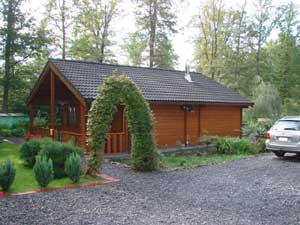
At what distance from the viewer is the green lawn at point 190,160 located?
1112 cm

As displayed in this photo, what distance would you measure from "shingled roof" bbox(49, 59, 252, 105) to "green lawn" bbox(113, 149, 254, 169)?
2.79 meters

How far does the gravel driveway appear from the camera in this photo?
5580mm

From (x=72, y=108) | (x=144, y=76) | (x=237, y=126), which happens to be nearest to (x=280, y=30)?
(x=237, y=126)

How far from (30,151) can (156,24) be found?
2207 cm

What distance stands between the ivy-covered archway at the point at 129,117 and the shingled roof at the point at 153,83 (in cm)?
343

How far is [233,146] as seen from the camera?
47.4 feet

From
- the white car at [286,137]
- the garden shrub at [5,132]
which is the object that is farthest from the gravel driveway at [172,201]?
the garden shrub at [5,132]

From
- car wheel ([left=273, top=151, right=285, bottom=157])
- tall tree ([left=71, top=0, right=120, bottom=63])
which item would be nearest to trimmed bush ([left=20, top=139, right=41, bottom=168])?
car wheel ([left=273, top=151, right=285, bottom=157])

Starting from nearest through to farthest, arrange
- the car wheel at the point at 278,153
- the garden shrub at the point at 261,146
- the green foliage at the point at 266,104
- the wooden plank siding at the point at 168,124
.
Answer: the car wheel at the point at 278,153 < the garden shrub at the point at 261,146 < the wooden plank siding at the point at 168,124 < the green foliage at the point at 266,104

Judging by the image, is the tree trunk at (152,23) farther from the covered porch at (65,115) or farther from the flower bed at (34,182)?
the flower bed at (34,182)

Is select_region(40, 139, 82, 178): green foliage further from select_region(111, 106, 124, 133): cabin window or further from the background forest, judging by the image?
the background forest

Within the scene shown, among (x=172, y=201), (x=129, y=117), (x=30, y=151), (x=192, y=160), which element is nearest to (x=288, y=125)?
(x=192, y=160)

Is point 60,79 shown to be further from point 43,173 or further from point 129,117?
point 43,173

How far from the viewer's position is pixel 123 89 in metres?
9.79
